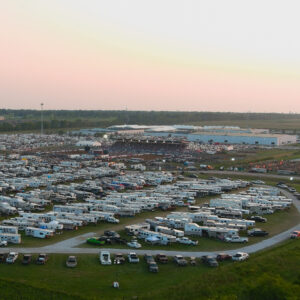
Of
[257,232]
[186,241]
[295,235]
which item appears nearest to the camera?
[186,241]

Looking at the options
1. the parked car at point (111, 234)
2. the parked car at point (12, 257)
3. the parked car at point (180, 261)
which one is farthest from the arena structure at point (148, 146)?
the parked car at point (12, 257)

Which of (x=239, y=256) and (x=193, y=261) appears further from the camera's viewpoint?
(x=239, y=256)

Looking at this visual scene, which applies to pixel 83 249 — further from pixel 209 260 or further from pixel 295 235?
pixel 295 235

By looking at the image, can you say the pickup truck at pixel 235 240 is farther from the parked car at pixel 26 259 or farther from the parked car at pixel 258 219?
the parked car at pixel 26 259

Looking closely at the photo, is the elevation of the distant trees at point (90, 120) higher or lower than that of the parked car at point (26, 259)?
higher

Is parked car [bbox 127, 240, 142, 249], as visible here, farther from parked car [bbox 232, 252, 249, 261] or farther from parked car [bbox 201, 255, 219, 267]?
parked car [bbox 232, 252, 249, 261]

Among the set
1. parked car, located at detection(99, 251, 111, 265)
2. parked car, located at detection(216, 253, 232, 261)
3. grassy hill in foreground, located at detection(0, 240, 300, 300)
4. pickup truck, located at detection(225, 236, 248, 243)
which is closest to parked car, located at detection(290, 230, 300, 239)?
pickup truck, located at detection(225, 236, 248, 243)

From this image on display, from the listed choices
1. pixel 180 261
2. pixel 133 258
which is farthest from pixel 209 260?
pixel 133 258
